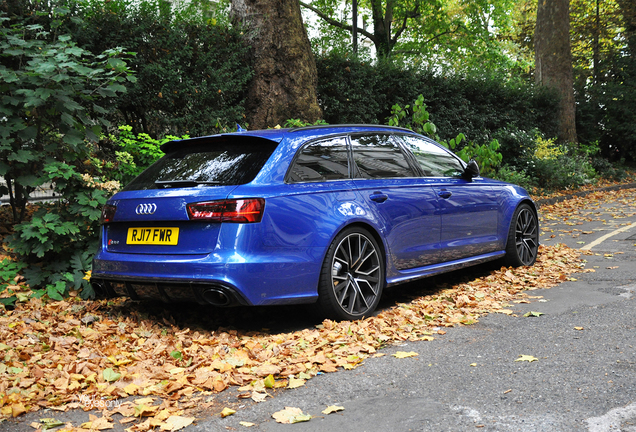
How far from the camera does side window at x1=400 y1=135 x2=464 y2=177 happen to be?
6270 mm

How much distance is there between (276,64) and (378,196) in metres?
6.42

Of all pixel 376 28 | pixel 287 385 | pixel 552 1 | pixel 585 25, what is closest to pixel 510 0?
pixel 585 25

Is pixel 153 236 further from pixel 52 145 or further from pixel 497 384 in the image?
pixel 497 384

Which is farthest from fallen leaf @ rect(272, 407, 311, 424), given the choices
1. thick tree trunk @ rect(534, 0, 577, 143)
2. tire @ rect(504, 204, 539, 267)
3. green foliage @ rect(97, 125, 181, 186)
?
thick tree trunk @ rect(534, 0, 577, 143)

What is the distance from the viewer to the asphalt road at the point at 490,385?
3188 millimetres

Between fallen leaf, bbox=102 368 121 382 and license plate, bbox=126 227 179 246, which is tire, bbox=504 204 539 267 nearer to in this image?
license plate, bbox=126 227 179 246

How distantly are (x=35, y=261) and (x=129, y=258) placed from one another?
2236 millimetres

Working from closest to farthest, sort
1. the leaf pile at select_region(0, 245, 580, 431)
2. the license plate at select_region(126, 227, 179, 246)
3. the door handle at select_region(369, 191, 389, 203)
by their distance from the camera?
the leaf pile at select_region(0, 245, 580, 431)
the license plate at select_region(126, 227, 179, 246)
the door handle at select_region(369, 191, 389, 203)

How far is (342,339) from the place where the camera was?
457 cm

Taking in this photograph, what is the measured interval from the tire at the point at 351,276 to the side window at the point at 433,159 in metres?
1.35

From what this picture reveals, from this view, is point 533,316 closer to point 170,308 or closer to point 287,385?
point 287,385

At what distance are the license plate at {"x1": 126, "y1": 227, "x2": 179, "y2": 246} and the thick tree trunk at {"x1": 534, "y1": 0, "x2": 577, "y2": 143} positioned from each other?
1930 cm

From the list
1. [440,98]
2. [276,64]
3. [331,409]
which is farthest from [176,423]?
[440,98]

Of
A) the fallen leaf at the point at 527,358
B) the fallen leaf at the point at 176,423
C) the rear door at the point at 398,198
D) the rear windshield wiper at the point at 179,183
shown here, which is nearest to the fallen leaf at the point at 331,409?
the fallen leaf at the point at 176,423
